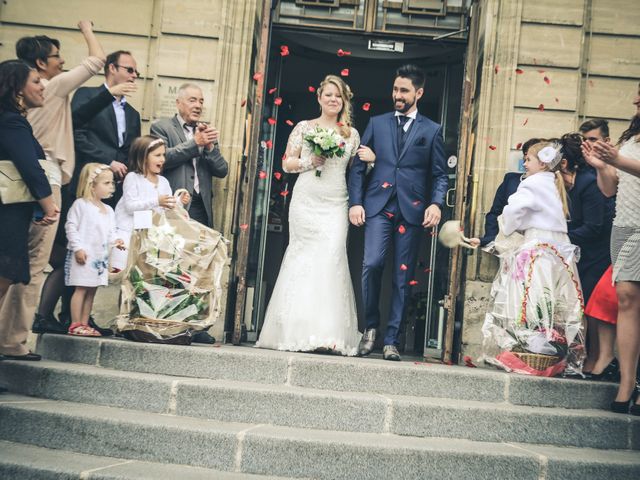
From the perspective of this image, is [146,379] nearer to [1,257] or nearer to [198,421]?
[198,421]

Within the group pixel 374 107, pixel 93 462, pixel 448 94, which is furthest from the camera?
pixel 374 107

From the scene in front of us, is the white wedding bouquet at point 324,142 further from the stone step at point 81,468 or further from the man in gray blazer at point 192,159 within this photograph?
the stone step at point 81,468

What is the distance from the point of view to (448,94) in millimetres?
7957

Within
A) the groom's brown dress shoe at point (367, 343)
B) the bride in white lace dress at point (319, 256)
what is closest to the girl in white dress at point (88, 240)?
the bride in white lace dress at point (319, 256)

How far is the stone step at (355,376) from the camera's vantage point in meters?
4.60

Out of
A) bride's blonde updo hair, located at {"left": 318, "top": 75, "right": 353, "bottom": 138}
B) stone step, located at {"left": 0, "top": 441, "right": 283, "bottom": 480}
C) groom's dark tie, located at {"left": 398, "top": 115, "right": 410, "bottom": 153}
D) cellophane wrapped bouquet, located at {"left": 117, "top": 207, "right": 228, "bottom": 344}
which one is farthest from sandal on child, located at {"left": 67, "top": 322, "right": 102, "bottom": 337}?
groom's dark tie, located at {"left": 398, "top": 115, "right": 410, "bottom": 153}

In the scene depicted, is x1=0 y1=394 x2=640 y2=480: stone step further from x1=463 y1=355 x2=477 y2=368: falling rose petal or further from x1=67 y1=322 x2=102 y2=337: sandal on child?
x1=463 y1=355 x2=477 y2=368: falling rose petal

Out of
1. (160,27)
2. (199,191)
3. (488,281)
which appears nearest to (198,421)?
(199,191)

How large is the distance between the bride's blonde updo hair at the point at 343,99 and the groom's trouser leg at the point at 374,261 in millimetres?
893

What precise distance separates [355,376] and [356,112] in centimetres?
782

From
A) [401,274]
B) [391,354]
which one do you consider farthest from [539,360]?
[401,274]

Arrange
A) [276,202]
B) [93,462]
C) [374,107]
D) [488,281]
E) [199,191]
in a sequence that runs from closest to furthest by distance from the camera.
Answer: [93,462]
[199,191]
[488,281]
[276,202]
[374,107]

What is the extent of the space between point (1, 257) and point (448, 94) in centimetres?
548

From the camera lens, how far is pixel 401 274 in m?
5.71
